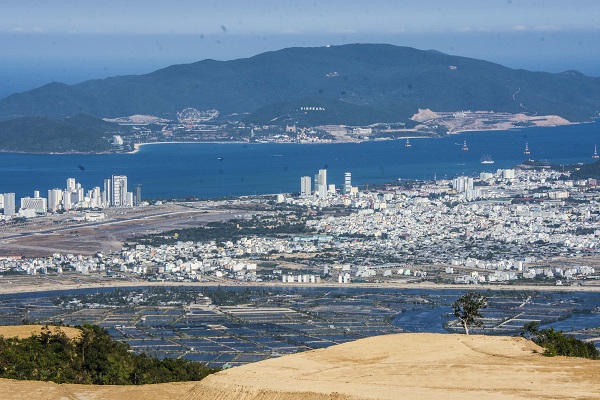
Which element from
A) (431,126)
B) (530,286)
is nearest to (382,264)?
(530,286)

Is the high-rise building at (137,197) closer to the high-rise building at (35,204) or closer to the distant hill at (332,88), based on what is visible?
the high-rise building at (35,204)

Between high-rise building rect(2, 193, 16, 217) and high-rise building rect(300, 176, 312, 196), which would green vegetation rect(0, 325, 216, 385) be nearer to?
high-rise building rect(2, 193, 16, 217)

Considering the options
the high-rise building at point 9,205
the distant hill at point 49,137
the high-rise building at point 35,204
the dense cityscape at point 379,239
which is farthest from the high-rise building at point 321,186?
the distant hill at point 49,137

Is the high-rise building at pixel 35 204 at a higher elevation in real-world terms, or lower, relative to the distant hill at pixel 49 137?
lower

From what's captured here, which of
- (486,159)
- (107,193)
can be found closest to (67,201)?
(107,193)

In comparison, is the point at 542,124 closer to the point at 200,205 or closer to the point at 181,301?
the point at 200,205
